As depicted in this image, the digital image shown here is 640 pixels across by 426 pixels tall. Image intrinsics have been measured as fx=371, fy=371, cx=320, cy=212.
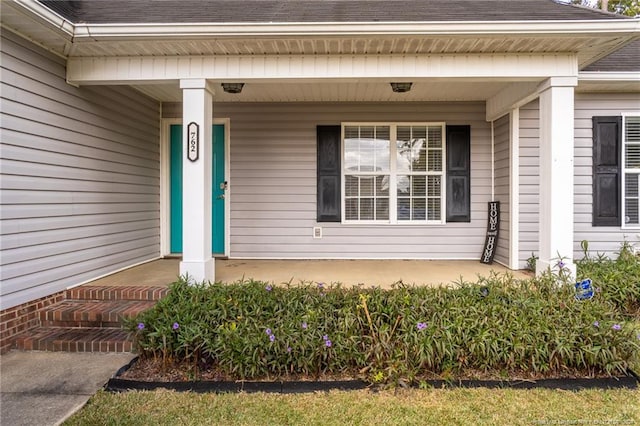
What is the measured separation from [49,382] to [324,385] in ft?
6.30

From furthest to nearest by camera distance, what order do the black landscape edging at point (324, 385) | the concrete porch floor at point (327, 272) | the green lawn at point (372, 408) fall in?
the concrete porch floor at point (327, 272) → the black landscape edging at point (324, 385) → the green lawn at point (372, 408)

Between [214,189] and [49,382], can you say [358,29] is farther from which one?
[49,382]

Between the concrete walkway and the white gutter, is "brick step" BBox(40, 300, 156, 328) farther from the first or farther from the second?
the white gutter

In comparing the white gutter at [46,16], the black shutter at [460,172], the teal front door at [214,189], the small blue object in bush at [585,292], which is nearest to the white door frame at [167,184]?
the teal front door at [214,189]

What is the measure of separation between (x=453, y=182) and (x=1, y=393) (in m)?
5.31

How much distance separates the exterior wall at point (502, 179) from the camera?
5008mm

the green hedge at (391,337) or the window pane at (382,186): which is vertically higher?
the window pane at (382,186)

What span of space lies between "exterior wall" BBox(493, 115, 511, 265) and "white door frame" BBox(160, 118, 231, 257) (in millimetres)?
3905

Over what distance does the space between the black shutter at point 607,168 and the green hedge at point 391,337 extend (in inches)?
106

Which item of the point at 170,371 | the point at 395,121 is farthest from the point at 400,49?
the point at 170,371

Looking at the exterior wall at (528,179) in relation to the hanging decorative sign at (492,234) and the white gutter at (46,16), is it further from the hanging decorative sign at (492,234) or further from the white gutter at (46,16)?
the white gutter at (46,16)

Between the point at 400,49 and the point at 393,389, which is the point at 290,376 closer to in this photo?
the point at 393,389

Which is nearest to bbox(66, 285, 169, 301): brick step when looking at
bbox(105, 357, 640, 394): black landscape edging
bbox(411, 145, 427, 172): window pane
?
bbox(105, 357, 640, 394): black landscape edging

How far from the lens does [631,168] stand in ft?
16.4
